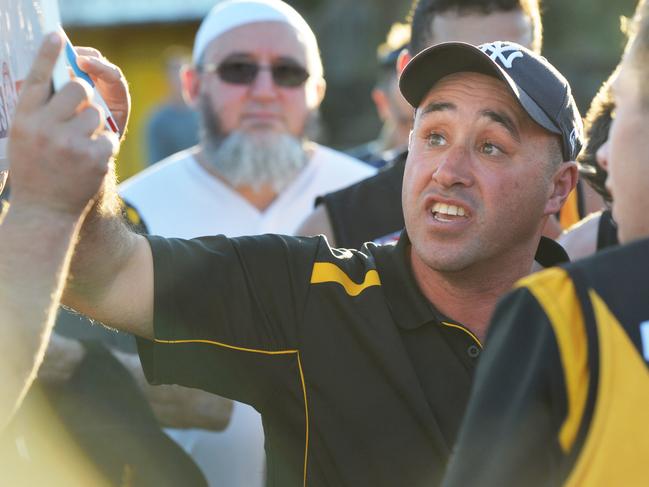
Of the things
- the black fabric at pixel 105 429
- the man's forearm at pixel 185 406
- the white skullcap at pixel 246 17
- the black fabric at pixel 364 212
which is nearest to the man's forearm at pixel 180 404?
the man's forearm at pixel 185 406

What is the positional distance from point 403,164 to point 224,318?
1.63 m

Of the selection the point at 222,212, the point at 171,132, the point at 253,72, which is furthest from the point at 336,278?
the point at 171,132

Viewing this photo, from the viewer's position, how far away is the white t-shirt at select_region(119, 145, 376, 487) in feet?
13.6

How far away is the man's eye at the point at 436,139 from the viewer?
8.61 feet

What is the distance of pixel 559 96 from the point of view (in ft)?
8.67

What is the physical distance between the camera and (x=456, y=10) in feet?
13.1

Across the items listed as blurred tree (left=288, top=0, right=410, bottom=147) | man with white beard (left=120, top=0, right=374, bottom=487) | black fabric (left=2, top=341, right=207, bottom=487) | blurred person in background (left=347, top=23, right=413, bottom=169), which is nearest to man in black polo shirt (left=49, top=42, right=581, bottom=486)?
black fabric (left=2, top=341, right=207, bottom=487)

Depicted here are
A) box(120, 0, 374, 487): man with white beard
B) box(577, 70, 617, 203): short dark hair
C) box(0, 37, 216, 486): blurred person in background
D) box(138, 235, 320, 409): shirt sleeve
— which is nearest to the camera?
box(138, 235, 320, 409): shirt sleeve

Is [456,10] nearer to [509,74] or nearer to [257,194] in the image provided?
[257,194]

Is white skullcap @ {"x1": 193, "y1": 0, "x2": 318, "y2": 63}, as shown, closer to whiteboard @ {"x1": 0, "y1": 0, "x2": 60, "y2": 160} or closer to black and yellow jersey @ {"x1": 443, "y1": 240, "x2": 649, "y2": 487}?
whiteboard @ {"x1": 0, "y1": 0, "x2": 60, "y2": 160}

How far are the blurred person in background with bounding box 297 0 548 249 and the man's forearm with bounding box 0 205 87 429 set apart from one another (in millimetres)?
1863

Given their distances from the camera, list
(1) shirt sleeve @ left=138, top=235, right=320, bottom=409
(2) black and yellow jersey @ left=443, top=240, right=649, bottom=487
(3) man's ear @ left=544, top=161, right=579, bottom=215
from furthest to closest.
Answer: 1. (3) man's ear @ left=544, top=161, right=579, bottom=215
2. (1) shirt sleeve @ left=138, top=235, right=320, bottom=409
3. (2) black and yellow jersey @ left=443, top=240, right=649, bottom=487

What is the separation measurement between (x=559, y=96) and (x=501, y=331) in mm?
1220

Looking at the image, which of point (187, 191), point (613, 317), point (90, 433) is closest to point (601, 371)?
point (613, 317)
